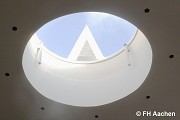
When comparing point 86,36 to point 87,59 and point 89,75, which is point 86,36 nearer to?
point 87,59

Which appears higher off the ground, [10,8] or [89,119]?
[10,8]

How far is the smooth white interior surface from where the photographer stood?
23.7 feet

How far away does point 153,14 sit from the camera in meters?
5.87

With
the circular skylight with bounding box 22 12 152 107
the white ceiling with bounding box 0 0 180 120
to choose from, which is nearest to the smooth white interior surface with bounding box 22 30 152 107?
the circular skylight with bounding box 22 12 152 107

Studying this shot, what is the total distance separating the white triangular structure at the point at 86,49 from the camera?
8634 mm

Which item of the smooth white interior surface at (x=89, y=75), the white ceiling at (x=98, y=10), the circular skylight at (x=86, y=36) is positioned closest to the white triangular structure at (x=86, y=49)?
the circular skylight at (x=86, y=36)

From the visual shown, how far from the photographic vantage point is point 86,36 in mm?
8875

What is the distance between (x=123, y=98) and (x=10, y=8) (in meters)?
3.38

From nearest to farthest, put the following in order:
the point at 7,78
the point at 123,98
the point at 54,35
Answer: the point at 7,78 < the point at 123,98 < the point at 54,35

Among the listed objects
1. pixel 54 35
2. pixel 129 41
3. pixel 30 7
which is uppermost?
pixel 54 35

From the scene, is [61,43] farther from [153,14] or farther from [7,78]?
[153,14]

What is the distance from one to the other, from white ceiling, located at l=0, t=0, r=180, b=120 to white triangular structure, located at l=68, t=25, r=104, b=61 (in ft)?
5.35

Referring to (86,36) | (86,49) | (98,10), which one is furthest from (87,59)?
(98,10)

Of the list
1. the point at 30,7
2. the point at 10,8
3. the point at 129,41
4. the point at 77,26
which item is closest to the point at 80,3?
the point at 30,7
